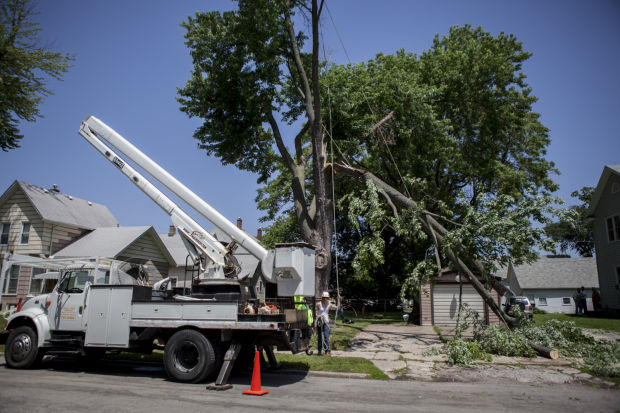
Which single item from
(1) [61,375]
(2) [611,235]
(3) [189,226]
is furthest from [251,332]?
(2) [611,235]

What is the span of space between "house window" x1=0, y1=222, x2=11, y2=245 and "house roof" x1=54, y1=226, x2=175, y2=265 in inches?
117

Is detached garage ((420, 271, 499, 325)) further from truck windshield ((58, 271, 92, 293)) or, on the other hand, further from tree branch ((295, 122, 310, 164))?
truck windshield ((58, 271, 92, 293))

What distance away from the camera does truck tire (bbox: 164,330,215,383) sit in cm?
767

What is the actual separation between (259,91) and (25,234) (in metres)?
15.3

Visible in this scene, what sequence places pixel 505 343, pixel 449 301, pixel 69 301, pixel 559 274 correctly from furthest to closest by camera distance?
1. pixel 559 274
2. pixel 449 301
3. pixel 505 343
4. pixel 69 301

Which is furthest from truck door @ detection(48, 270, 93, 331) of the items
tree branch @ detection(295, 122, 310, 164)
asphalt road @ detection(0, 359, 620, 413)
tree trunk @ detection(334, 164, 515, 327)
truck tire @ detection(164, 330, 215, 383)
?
tree trunk @ detection(334, 164, 515, 327)

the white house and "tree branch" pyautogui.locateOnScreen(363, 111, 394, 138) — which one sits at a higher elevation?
"tree branch" pyautogui.locateOnScreen(363, 111, 394, 138)

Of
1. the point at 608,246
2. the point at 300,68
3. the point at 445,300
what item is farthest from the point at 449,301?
the point at 300,68

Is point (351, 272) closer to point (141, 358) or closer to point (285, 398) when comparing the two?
point (141, 358)

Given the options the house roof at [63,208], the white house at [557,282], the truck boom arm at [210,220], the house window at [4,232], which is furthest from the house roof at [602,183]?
the house window at [4,232]

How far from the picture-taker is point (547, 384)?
26.5 ft

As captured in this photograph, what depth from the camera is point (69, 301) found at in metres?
9.13

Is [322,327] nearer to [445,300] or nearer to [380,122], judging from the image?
[380,122]

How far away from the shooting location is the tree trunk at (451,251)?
13.1 metres
